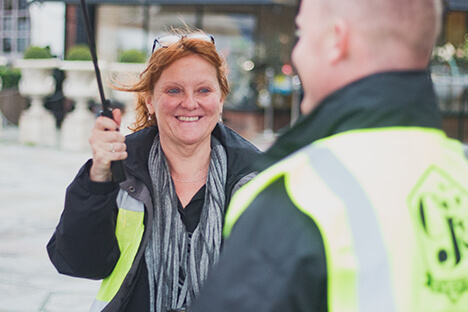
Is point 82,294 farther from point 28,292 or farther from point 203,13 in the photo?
point 203,13

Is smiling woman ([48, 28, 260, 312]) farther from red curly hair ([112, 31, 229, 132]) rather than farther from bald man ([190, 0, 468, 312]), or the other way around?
bald man ([190, 0, 468, 312])

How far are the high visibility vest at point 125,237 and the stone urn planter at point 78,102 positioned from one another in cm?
990

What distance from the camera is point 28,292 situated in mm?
4324

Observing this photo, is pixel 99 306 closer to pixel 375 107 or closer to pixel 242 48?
pixel 375 107

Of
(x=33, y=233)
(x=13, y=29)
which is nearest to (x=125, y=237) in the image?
(x=33, y=233)

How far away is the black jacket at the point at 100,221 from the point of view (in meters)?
1.81

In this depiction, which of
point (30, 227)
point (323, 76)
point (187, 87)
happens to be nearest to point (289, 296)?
point (323, 76)

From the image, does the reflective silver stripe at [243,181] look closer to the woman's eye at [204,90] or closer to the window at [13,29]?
the woman's eye at [204,90]

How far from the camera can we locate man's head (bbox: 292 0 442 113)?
986 mm

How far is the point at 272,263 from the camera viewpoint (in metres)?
0.94

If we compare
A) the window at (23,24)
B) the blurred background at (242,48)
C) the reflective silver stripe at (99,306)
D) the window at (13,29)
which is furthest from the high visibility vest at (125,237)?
the window at (23,24)

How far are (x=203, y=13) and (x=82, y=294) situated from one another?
12249mm

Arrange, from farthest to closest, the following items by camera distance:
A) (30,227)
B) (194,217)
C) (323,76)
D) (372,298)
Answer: (30,227) < (194,217) < (323,76) < (372,298)

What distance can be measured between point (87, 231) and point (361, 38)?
3.84 ft
